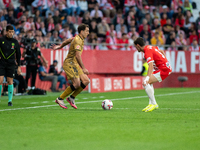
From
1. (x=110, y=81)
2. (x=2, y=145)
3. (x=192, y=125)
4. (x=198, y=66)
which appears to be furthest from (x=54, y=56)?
(x=2, y=145)

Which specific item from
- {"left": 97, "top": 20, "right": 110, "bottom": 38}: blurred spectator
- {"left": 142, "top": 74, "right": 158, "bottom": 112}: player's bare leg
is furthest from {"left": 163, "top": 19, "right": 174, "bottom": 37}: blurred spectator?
{"left": 142, "top": 74, "right": 158, "bottom": 112}: player's bare leg

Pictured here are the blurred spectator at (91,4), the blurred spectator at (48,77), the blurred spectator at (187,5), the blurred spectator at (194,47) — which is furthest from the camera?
the blurred spectator at (187,5)

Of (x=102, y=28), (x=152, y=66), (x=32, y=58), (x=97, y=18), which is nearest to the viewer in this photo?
(x=152, y=66)

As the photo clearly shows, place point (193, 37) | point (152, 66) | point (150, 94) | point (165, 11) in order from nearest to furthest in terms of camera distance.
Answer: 1. point (152, 66)
2. point (150, 94)
3. point (193, 37)
4. point (165, 11)

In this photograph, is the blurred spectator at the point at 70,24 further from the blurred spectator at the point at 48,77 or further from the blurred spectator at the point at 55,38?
the blurred spectator at the point at 48,77

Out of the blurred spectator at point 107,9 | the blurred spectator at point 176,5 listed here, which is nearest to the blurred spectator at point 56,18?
the blurred spectator at point 107,9

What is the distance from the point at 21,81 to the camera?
17.0 meters

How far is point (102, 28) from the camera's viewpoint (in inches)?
868

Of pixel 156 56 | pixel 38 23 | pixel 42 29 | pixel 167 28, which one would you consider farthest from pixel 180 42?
pixel 156 56

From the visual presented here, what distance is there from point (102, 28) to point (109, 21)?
181 centimetres

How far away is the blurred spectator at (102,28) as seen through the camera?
22.0 metres

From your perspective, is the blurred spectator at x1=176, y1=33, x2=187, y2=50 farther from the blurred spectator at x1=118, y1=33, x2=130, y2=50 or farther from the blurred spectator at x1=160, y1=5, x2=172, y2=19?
the blurred spectator at x1=118, y1=33, x2=130, y2=50

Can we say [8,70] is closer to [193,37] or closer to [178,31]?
[178,31]

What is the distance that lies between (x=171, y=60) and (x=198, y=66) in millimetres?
1693
